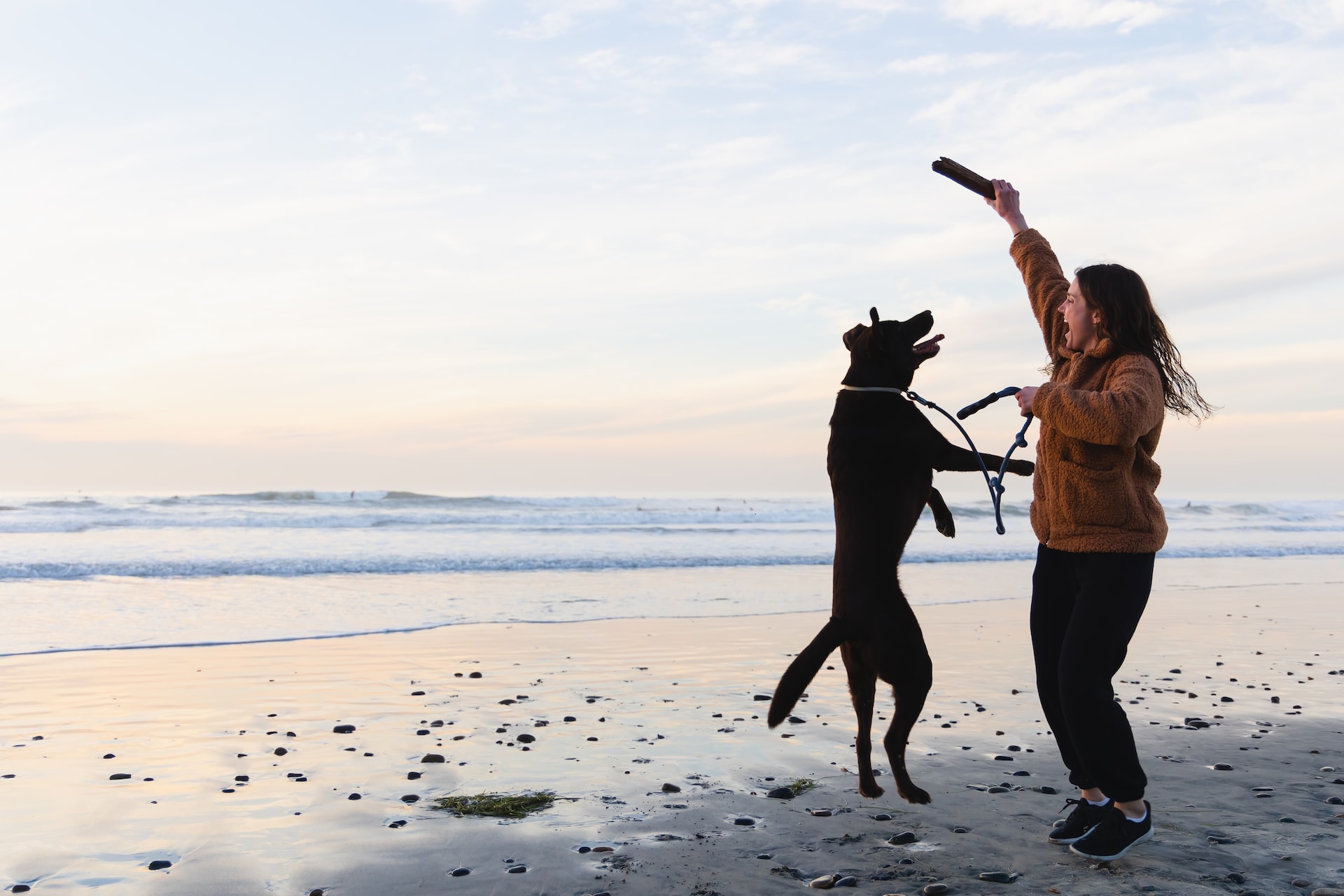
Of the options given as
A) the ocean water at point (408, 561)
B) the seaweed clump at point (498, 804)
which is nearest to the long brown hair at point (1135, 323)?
the seaweed clump at point (498, 804)

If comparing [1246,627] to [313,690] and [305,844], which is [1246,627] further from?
[305,844]

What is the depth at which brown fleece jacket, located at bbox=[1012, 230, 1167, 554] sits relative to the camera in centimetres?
306

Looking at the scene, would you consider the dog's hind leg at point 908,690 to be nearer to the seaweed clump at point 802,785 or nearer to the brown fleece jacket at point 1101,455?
the brown fleece jacket at point 1101,455

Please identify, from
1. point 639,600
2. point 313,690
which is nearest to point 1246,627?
point 639,600

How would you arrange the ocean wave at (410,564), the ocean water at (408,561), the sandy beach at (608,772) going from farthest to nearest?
the ocean wave at (410,564) < the ocean water at (408,561) < the sandy beach at (608,772)

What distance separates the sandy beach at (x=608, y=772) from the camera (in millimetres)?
3336

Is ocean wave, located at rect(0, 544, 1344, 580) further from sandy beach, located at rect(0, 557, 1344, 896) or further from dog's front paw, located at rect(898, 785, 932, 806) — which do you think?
dog's front paw, located at rect(898, 785, 932, 806)

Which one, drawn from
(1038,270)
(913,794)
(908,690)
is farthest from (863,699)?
(1038,270)

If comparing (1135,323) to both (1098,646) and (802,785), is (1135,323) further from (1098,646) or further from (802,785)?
(802,785)

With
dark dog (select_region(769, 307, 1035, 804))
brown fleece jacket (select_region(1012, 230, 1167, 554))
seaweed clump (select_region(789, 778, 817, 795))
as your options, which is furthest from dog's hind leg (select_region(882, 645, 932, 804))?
seaweed clump (select_region(789, 778, 817, 795))

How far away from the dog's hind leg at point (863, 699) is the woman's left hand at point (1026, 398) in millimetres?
965

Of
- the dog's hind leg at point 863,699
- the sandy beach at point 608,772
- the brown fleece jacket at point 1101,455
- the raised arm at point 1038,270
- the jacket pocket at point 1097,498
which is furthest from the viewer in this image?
the raised arm at point 1038,270

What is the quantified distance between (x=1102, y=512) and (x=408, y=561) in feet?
43.1

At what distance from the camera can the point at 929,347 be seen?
3.43 metres
